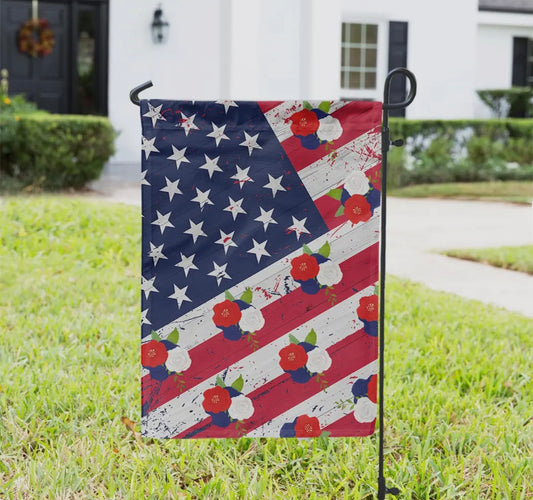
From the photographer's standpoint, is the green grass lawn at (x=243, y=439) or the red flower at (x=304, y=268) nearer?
the red flower at (x=304, y=268)

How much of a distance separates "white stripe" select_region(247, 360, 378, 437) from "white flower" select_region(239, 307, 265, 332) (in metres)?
0.26

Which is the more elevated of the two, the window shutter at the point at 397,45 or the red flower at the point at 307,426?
the window shutter at the point at 397,45

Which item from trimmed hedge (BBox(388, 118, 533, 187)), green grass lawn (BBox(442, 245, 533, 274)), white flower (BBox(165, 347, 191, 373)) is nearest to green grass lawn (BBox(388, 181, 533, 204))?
trimmed hedge (BBox(388, 118, 533, 187))

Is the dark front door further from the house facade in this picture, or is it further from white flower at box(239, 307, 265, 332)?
white flower at box(239, 307, 265, 332)

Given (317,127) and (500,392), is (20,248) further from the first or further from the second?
(317,127)

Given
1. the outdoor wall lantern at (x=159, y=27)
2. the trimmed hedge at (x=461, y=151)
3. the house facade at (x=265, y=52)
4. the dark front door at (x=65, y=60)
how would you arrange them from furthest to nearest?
the trimmed hedge at (x=461, y=151) → the dark front door at (x=65, y=60) → the outdoor wall lantern at (x=159, y=27) → the house facade at (x=265, y=52)

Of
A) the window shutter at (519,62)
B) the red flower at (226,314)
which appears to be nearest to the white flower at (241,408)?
the red flower at (226,314)

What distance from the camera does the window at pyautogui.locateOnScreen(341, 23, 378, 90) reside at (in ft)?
40.9

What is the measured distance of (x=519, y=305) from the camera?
5.20 metres

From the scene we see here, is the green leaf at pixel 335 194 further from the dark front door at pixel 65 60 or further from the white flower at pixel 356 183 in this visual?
the dark front door at pixel 65 60

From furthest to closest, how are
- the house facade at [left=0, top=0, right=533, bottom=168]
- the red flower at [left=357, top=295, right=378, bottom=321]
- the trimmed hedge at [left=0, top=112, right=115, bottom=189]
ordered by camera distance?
the trimmed hedge at [left=0, top=112, right=115, bottom=189], the house facade at [left=0, top=0, right=533, bottom=168], the red flower at [left=357, top=295, right=378, bottom=321]

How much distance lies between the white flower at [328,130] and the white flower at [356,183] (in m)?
0.12

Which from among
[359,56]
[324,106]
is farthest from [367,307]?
[359,56]

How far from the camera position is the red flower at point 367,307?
2365 mm
